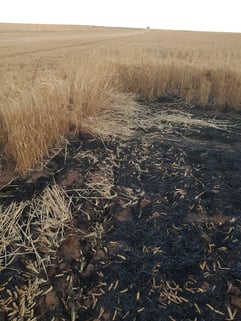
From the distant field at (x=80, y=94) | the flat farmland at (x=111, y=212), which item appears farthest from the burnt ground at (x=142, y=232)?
the distant field at (x=80, y=94)

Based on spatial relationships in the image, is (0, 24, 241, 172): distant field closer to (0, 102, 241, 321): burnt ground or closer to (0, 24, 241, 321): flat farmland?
(0, 24, 241, 321): flat farmland

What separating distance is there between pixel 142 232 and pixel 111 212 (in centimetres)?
32

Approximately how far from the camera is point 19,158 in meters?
2.60

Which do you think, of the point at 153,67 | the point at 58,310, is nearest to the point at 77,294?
the point at 58,310

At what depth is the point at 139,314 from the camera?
1.65 m

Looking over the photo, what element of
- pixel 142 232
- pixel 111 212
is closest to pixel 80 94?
pixel 111 212

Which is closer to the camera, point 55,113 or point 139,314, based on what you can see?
point 139,314

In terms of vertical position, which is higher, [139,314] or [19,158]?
[19,158]

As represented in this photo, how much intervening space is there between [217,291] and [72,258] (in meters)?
0.92

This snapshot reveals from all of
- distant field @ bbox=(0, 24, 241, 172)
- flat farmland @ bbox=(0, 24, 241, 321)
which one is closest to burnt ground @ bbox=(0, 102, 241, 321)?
flat farmland @ bbox=(0, 24, 241, 321)

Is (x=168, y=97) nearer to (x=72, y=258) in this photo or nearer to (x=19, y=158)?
(x=19, y=158)

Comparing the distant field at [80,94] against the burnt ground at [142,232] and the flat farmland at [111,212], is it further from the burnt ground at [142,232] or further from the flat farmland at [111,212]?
the burnt ground at [142,232]

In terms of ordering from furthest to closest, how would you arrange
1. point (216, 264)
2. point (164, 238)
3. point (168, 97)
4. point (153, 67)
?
point (153, 67) → point (168, 97) → point (164, 238) → point (216, 264)

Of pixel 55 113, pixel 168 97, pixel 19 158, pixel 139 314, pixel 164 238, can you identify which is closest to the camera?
pixel 139 314
